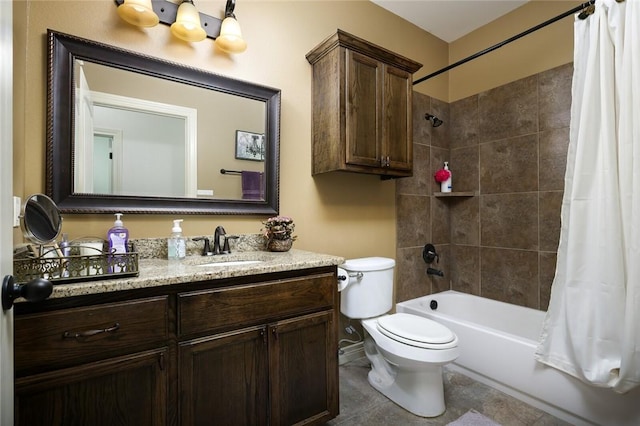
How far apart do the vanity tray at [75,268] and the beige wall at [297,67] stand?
284mm

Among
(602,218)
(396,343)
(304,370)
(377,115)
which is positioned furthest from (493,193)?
(304,370)

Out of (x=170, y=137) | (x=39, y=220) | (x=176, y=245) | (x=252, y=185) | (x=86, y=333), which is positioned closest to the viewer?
(x=86, y=333)

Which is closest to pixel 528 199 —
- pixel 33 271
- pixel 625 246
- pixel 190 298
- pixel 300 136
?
pixel 625 246

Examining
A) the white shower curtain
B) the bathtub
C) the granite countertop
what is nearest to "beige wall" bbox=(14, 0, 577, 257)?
the granite countertop

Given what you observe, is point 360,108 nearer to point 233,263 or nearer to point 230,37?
point 230,37

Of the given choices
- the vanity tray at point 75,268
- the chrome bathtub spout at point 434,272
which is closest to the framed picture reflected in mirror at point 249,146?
the vanity tray at point 75,268

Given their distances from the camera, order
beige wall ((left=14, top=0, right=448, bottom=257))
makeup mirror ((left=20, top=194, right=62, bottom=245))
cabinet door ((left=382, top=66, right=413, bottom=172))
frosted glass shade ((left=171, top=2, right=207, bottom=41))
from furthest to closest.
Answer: cabinet door ((left=382, top=66, right=413, bottom=172))
frosted glass shade ((left=171, top=2, right=207, bottom=41))
beige wall ((left=14, top=0, right=448, bottom=257))
makeup mirror ((left=20, top=194, right=62, bottom=245))

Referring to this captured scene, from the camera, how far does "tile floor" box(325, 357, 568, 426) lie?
1.59 meters

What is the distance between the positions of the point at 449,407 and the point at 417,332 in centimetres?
50

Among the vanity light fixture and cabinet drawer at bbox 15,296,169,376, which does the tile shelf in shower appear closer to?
the vanity light fixture

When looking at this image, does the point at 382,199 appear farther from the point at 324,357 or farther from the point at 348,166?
the point at 324,357

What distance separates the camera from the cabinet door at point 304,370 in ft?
4.25

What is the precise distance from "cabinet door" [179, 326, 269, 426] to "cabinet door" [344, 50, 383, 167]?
46.1 inches

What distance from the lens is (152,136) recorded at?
60.7 inches
